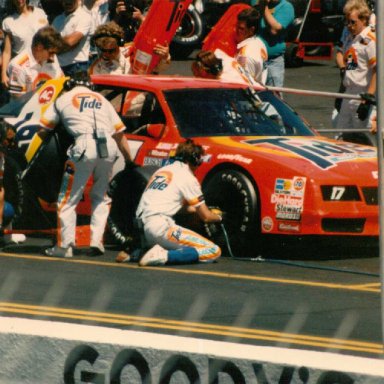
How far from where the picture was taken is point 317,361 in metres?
5.27

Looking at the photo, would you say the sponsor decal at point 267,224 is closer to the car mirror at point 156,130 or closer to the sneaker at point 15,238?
the car mirror at point 156,130

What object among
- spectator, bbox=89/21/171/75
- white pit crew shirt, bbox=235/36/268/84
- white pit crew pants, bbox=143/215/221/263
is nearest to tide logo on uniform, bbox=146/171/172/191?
white pit crew pants, bbox=143/215/221/263

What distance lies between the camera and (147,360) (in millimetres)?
5574

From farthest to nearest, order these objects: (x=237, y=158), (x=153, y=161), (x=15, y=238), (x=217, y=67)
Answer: (x=217, y=67)
(x=15, y=238)
(x=153, y=161)
(x=237, y=158)

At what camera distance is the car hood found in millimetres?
11711

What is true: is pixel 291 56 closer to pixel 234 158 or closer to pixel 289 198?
pixel 234 158

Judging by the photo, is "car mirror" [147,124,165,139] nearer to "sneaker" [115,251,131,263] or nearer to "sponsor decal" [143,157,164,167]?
"sponsor decal" [143,157,164,167]

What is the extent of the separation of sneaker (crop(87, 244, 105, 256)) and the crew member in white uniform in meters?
0.48

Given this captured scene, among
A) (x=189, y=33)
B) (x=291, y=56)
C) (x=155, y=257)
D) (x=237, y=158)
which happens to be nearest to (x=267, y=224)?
(x=237, y=158)

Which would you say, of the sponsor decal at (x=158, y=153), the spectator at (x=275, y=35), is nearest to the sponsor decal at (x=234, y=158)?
the sponsor decal at (x=158, y=153)

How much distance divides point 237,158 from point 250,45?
12.1 ft

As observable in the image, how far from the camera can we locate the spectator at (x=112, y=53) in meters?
14.3

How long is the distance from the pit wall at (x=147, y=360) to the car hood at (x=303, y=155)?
601cm

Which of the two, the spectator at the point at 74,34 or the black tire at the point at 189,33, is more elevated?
the spectator at the point at 74,34
